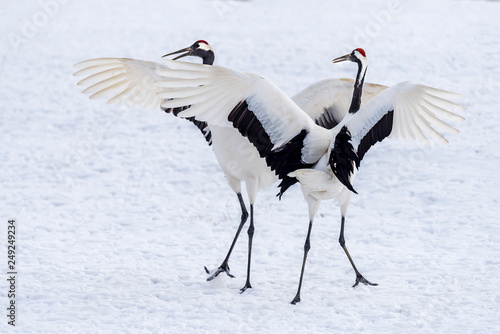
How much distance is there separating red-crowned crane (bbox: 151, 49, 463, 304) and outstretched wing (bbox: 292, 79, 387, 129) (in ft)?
1.91

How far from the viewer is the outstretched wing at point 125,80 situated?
5.99 m

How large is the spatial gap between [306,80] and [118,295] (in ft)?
28.5

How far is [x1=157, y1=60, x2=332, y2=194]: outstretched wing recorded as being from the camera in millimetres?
4910

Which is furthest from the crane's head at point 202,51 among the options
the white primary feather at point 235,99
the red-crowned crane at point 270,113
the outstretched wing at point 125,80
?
the white primary feather at point 235,99

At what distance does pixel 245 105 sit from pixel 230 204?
3894mm

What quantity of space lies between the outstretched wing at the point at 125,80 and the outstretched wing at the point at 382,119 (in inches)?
63.0

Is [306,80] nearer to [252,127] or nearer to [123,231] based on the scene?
[123,231]

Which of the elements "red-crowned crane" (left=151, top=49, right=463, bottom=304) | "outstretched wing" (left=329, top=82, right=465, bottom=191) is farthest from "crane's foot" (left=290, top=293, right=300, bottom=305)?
"outstretched wing" (left=329, top=82, right=465, bottom=191)

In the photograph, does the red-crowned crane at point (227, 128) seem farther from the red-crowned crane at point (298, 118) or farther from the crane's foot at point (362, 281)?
the crane's foot at point (362, 281)

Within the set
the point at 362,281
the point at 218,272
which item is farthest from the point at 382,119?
the point at 218,272

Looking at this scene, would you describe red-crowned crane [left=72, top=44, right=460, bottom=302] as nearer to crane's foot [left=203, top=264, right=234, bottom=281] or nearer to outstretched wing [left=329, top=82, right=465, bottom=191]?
outstretched wing [left=329, top=82, right=465, bottom=191]

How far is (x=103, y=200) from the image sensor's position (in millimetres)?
8883

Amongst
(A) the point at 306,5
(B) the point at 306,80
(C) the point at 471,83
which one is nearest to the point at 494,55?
(C) the point at 471,83

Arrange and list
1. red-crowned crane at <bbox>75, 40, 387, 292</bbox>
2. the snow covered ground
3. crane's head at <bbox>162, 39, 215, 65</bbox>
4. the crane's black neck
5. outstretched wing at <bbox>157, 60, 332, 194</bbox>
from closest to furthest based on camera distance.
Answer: outstretched wing at <bbox>157, 60, 332, 194</bbox> → the snow covered ground → the crane's black neck → red-crowned crane at <bbox>75, 40, 387, 292</bbox> → crane's head at <bbox>162, 39, 215, 65</bbox>
